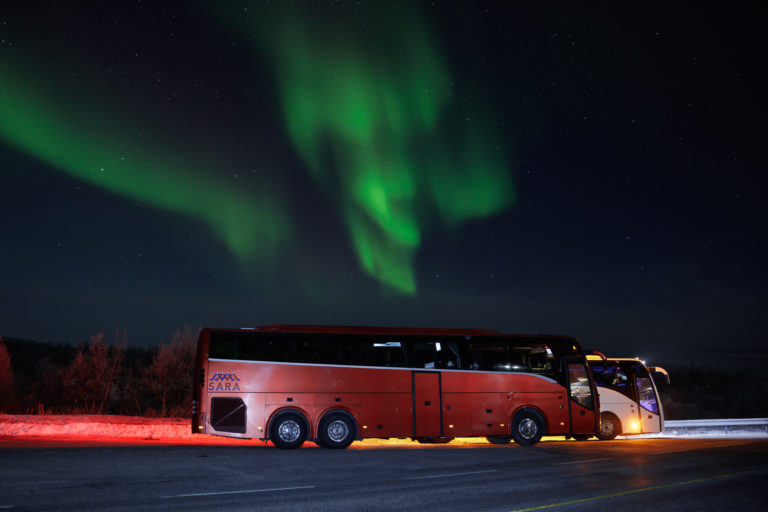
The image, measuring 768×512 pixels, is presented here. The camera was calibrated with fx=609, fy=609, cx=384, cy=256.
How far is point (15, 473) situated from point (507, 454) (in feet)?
38.3

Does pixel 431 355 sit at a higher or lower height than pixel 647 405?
higher

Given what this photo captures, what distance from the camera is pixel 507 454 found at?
16719 millimetres

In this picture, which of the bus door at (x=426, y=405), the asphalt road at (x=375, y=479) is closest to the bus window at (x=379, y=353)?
the bus door at (x=426, y=405)

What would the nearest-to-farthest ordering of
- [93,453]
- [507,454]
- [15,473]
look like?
[15,473]
[93,453]
[507,454]

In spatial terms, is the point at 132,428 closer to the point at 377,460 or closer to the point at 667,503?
the point at 377,460

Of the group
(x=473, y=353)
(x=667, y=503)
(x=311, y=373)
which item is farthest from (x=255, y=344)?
(x=667, y=503)

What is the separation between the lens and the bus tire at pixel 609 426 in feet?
72.6

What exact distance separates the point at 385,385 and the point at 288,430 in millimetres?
3125

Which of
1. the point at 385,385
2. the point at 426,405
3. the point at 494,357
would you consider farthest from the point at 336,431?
the point at 494,357

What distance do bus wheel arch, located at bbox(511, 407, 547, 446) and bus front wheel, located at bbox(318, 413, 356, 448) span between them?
17.0 feet

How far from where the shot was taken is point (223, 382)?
17250 millimetres

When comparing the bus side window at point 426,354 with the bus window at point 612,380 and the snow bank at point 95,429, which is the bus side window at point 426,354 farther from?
the snow bank at point 95,429

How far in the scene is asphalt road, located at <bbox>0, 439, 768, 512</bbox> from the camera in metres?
9.20

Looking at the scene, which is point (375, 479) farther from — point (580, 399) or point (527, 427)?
point (580, 399)
